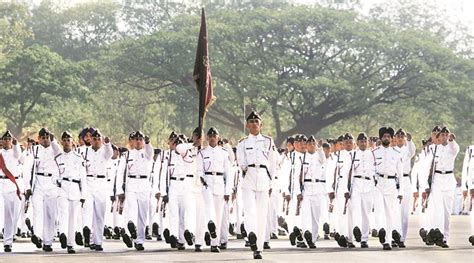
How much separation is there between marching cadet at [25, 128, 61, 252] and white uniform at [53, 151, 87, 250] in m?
0.12

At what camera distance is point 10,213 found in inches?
830

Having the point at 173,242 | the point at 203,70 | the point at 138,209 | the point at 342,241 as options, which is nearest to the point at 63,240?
the point at 138,209

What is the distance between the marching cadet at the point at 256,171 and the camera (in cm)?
1900

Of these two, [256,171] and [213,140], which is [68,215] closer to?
[213,140]

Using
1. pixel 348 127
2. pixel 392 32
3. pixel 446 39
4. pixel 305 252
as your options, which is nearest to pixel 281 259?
pixel 305 252

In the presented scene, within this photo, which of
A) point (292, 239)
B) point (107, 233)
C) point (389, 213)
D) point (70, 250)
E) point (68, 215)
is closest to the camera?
point (70, 250)

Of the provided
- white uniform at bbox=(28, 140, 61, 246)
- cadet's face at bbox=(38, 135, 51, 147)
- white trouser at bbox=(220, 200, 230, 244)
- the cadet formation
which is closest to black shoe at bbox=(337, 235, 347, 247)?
the cadet formation

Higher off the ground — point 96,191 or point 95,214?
point 96,191

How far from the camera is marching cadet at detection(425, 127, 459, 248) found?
862 inches

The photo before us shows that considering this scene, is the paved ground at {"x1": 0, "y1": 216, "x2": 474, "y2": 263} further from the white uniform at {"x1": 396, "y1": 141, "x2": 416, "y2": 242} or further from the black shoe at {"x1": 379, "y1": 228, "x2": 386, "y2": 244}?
the white uniform at {"x1": 396, "y1": 141, "x2": 416, "y2": 242}

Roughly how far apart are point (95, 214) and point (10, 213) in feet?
4.69

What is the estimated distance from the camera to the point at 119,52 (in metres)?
67.4

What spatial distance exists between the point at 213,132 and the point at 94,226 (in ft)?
8.03

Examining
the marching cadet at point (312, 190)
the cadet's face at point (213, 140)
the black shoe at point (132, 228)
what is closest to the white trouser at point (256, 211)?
the cadet's face at point (213, 140)
